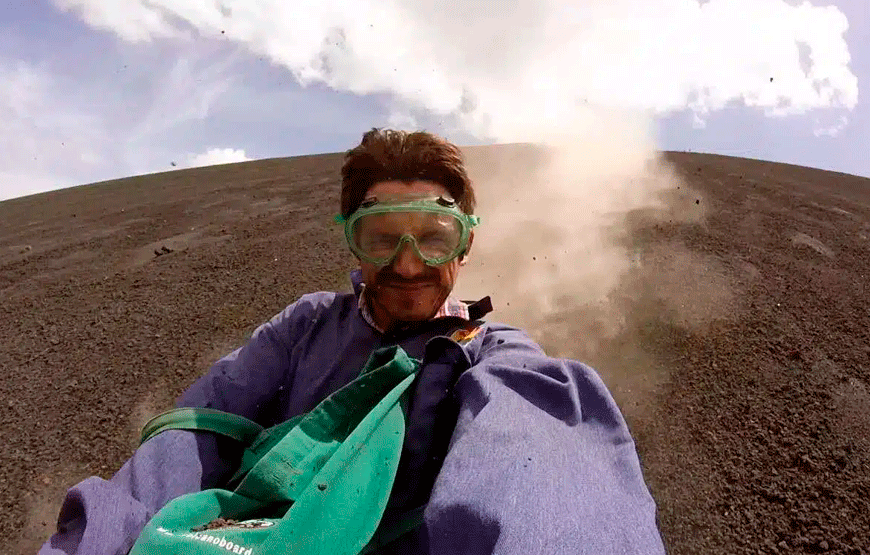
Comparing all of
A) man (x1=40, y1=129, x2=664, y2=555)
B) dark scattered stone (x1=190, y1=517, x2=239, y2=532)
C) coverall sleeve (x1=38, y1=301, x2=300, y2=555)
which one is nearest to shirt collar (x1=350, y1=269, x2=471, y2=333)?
man (x1=40, y1=129, x2=664, y2=555)

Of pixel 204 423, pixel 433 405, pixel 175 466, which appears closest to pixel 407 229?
pixel 433 405

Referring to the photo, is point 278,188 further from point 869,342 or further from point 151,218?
point 869,342

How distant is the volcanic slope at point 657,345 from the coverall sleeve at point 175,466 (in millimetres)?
2570

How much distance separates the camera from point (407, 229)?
1.75 metres

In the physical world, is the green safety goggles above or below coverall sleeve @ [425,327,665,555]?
above

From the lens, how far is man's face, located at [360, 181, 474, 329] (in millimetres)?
1729

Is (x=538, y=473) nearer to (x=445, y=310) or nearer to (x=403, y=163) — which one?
(x=445, y=310)

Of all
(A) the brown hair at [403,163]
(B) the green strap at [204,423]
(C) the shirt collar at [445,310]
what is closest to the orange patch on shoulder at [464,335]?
(C) the shirt collar at [445,310]

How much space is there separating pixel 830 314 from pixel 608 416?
5567 mm

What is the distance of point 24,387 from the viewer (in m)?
4.76

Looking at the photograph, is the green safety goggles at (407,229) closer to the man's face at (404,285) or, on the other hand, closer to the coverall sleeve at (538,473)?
the man's face at (404,285)

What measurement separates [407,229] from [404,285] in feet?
0.57

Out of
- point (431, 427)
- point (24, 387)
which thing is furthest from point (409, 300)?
point (24, 387)

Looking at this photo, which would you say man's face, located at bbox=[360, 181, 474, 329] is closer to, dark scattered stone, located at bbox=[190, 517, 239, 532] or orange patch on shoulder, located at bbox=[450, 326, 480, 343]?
orange patch on shoulder, located at bbox=[450, 326, 480, 343]
